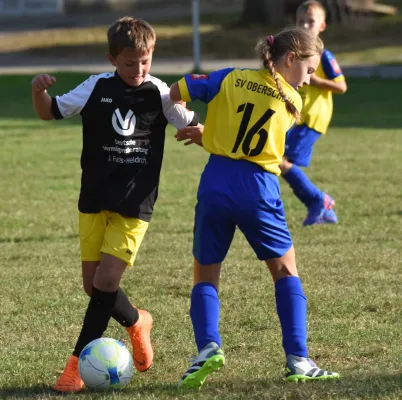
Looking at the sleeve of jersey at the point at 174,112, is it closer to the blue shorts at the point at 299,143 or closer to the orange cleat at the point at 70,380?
the orange cleat at the point at 70,380

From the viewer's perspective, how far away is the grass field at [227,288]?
4.75m

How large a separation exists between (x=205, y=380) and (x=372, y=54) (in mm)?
25016

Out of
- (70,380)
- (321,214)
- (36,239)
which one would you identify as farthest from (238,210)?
(321,214)

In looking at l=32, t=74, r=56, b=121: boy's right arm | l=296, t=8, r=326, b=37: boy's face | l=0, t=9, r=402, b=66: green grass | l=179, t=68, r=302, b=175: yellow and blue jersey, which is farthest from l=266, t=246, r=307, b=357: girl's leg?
l=0, t=9, r=402, b=66: green grass

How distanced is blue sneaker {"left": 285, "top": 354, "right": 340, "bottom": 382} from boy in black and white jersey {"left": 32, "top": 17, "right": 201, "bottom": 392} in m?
0.79

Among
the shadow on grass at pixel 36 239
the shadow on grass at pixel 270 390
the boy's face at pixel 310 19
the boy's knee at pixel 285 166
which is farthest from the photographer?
the boy's knee at pixel 285 166

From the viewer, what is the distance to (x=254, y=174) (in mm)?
4559

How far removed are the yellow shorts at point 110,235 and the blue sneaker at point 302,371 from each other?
0.89 meters

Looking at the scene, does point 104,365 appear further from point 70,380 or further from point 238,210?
point 238,210

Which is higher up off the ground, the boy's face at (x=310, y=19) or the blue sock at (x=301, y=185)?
the boy's face at (x=310, y=19)

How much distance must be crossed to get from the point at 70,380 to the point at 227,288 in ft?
7.02

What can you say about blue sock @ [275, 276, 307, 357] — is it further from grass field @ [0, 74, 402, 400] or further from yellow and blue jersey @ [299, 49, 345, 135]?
yellow and blue jersey @ [299, 49, 345, 135]

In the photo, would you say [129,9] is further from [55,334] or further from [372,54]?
[55,334]

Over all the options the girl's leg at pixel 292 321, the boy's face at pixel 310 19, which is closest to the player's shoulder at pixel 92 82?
the girl's leg at pixel 292 321
